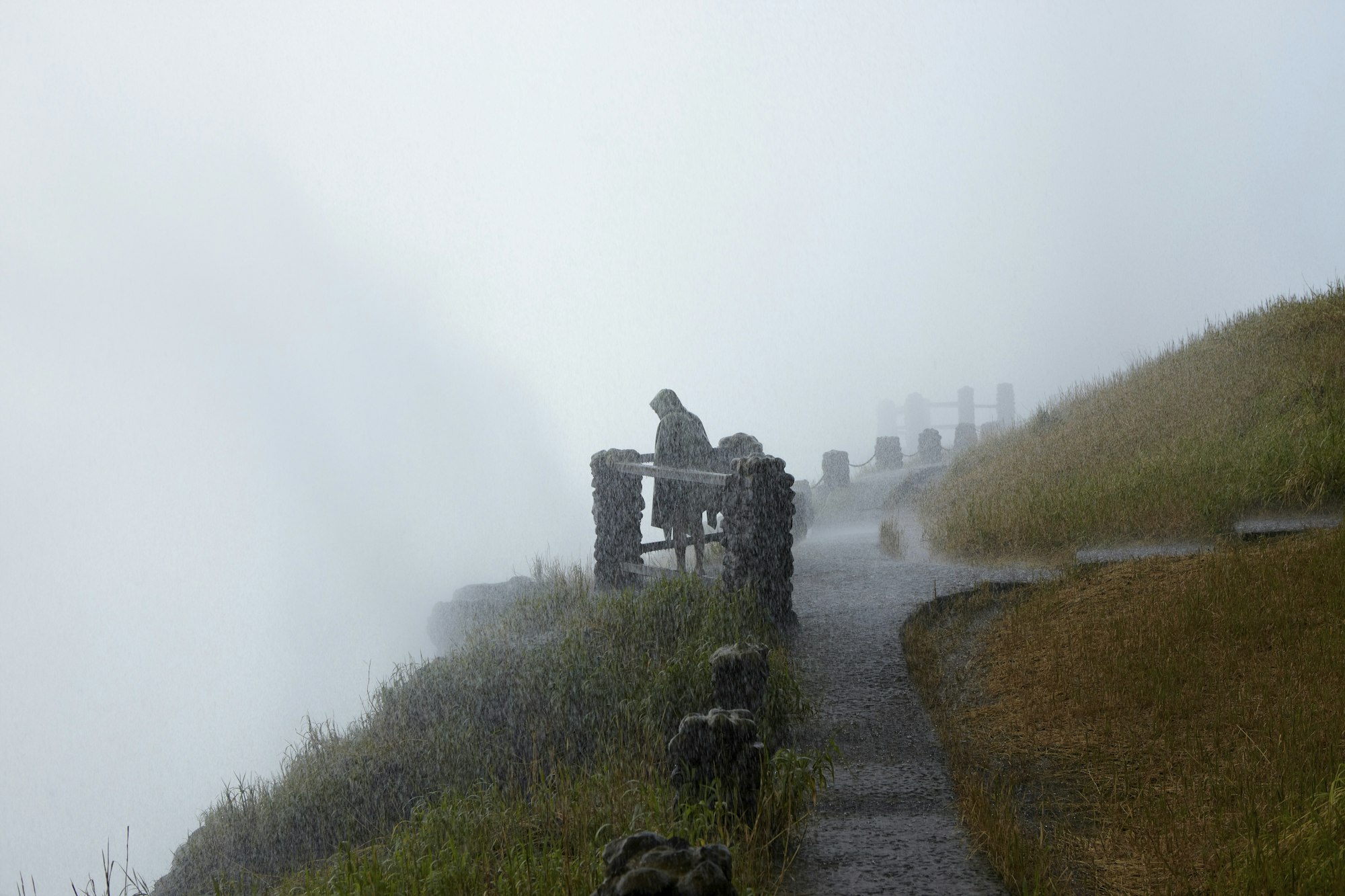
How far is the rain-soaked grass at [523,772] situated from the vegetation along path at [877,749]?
0.65 feet

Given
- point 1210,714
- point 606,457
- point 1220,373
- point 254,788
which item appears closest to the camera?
point 1210,714

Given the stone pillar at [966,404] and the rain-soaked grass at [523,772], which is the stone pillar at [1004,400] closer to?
the stone pillar at [966,404]

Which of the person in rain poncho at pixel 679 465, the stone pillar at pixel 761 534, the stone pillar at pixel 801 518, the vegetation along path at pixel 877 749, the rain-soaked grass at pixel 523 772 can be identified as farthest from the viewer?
the stone pillar at pixel 801 518

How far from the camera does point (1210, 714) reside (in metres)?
4.82

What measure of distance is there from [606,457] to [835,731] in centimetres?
558

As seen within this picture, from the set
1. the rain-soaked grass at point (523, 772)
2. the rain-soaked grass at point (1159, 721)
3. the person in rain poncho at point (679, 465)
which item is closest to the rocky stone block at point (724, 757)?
the rain-soaked grass at point (523, 772)

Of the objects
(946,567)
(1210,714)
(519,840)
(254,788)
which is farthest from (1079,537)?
(254,788)

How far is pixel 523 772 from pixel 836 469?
53.2ft

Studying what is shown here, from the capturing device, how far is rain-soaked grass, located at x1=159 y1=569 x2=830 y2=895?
384cm

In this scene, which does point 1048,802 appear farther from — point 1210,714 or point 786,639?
point 786,639

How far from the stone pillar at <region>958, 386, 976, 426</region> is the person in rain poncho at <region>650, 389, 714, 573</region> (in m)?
33.3

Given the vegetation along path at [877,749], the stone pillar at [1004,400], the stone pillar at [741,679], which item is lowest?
the vegetation along path at [877,749]

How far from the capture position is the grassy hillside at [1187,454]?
879 cm

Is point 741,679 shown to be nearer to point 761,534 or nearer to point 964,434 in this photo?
point 761,534
